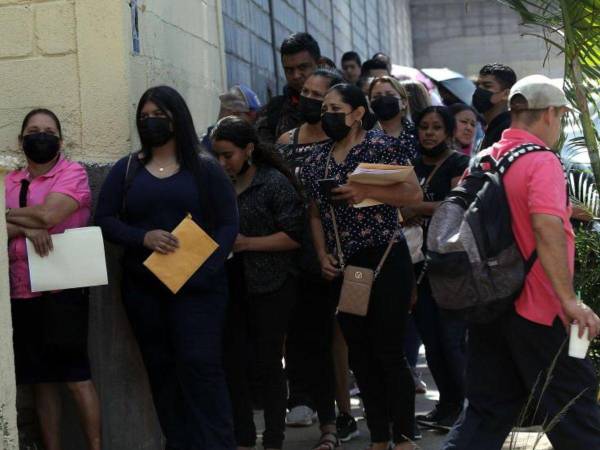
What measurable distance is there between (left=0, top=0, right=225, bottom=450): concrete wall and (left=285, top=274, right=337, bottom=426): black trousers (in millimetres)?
904

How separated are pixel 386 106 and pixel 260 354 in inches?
83.0

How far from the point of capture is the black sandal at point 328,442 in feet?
20.9

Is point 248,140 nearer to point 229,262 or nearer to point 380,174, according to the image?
point 229,262

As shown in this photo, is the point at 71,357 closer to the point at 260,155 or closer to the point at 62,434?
the point at 62,434

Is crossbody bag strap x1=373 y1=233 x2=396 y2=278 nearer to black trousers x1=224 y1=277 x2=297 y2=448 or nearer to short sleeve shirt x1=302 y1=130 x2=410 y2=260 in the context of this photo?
short sleeve shirt x1=302 y1=130 x2=410 y2=260

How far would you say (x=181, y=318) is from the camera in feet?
18.4

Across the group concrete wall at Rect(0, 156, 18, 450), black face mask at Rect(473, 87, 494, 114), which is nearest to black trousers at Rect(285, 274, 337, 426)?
black face mask at Rect(473, 87, 494, 114)

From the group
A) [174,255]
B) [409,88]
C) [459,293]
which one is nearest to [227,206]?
[174,255]

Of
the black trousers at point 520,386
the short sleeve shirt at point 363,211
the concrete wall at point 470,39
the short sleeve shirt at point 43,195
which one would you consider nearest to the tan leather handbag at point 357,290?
the short sleeve shirt at point 363,211

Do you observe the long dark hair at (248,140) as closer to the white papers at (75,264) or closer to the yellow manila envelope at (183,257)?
the yellow manila envelope at (183,257)

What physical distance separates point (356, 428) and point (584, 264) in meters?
1.73

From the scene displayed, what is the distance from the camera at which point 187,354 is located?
560cm

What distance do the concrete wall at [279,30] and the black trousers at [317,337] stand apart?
2.33 meters

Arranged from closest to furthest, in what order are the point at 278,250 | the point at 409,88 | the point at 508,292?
the point at 508,292, the point at 278,250, the point at 409,88
